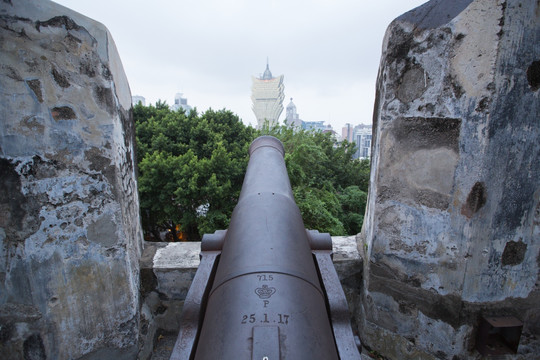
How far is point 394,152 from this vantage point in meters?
2.26

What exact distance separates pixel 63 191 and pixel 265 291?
160 cm

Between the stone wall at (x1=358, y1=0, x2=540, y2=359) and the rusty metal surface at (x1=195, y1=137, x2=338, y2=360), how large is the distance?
969 millimetres

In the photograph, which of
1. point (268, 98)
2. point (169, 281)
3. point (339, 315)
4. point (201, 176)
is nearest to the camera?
point (339, 315)

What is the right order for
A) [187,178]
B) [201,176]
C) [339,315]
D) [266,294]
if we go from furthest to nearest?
[201,176] → [187,178] → [339,315] → [266,294]

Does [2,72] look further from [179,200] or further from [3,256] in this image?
[179,200]

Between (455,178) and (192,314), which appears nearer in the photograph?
(192,314)

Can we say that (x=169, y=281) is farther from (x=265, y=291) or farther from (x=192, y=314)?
(x=265, y=291)

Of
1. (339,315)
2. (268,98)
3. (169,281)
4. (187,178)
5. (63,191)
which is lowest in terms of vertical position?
(169,281)

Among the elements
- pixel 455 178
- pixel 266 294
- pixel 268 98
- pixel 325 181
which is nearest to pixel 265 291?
pixel 266 294

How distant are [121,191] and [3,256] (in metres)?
0.79

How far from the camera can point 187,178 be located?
5.00 m

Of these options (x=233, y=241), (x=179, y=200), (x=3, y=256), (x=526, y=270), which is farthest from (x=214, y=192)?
(x=526, y=270)

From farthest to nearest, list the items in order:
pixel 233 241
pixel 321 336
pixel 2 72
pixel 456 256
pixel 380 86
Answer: pixel 380 86, pixel 456 256, pixel 2 72, pixel 233 241, pixel 321 336

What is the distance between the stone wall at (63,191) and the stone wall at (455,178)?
6.22 feet
